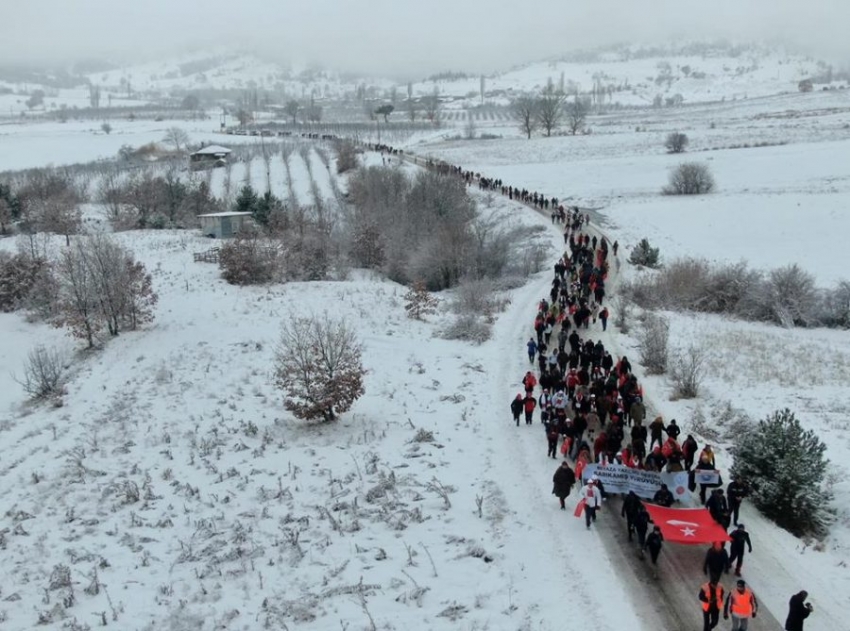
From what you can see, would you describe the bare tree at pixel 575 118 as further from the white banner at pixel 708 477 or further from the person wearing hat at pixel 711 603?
the person wearing hat at pixel 711 603

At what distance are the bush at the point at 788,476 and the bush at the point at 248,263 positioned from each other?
25.7 metres

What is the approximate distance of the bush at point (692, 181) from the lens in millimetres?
62344

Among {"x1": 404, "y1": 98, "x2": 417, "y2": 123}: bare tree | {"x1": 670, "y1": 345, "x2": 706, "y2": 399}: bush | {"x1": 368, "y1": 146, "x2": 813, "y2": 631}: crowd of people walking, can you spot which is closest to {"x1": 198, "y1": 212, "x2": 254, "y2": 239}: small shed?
{"x1": 368, "y1": 146, "x2": 813, "y2": 631}: crowd of people walking

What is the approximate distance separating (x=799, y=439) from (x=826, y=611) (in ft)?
12.9

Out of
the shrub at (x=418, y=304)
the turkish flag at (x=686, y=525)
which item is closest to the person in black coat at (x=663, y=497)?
the turkish flag at (x=686, y=525)

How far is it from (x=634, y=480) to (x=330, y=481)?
633 centimetres

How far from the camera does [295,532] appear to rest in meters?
13.8

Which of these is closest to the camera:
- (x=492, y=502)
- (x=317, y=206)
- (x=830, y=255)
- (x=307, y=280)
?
(x=492, y=502)

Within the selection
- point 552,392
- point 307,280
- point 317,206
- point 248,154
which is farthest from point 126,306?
point 248,154

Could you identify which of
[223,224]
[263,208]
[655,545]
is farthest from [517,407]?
[263,208]

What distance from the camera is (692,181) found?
205 ft

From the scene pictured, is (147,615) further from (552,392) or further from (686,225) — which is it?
(686,225)

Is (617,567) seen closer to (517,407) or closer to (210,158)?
(517,407)

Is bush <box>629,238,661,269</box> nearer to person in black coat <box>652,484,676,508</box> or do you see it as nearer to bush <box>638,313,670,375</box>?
bush <box>638,313,670,375</box>
